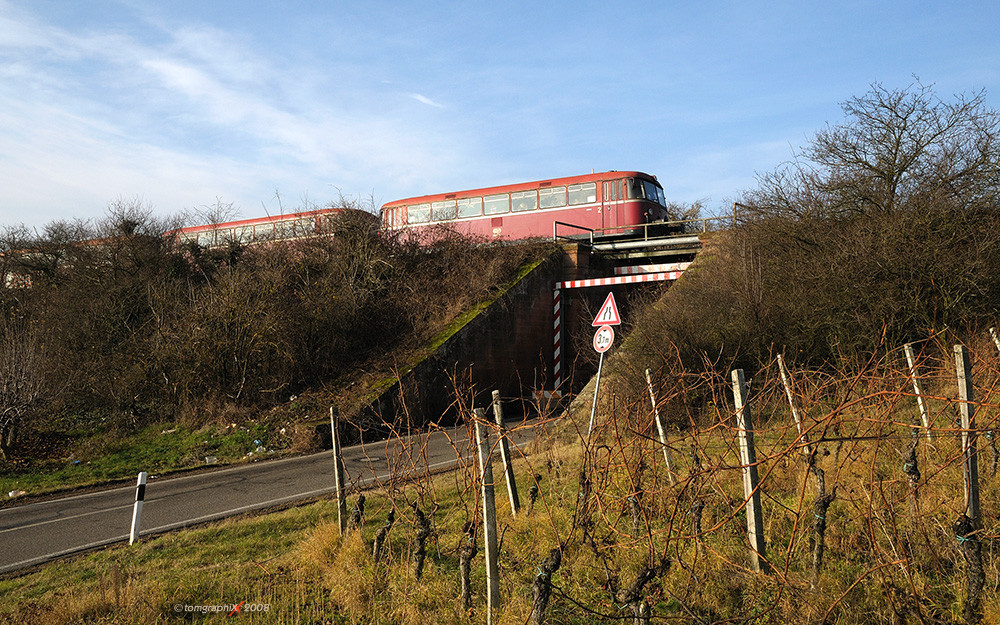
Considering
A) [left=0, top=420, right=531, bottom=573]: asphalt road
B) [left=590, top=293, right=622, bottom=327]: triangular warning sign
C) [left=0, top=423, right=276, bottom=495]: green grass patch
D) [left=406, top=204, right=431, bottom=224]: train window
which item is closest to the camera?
[left=0, top=420, right=531, bottom=573]: asphalt road

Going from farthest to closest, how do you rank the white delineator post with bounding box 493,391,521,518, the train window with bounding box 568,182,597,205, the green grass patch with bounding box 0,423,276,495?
the train window with bounding box 568,182,597,205
the green grass patch with bounding box 0,423,276,495
the white delineator post with bounding box 493,391,521,518

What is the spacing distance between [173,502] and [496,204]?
64.5 ft

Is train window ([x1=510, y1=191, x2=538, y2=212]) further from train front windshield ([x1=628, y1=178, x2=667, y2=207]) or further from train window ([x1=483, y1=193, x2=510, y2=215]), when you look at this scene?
train front windshield ([x1=628, y1=178, x2=667, y2=207])

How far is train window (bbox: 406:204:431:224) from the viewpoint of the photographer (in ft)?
94.9

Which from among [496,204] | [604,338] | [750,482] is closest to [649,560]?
[750,482]

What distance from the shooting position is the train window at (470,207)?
28.2m

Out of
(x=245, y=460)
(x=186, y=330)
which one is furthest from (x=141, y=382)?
(x=245, y=460)

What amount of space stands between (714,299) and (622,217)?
10.7 meters

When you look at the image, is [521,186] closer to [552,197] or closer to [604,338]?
[552,197]

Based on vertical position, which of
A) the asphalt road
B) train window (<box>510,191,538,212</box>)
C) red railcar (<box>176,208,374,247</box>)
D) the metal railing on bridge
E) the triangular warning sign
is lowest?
the asphalt road

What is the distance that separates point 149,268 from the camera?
23.2 metres

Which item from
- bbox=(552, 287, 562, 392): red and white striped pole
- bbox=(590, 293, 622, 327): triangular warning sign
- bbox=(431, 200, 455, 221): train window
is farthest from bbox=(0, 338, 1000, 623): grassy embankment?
bbox=(431, 200, 455, 221): train window

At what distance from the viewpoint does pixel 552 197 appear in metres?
26.5

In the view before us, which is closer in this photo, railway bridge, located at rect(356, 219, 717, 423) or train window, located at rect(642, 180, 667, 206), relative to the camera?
railway bridge, located at rect(356, 219, 717, 423)
